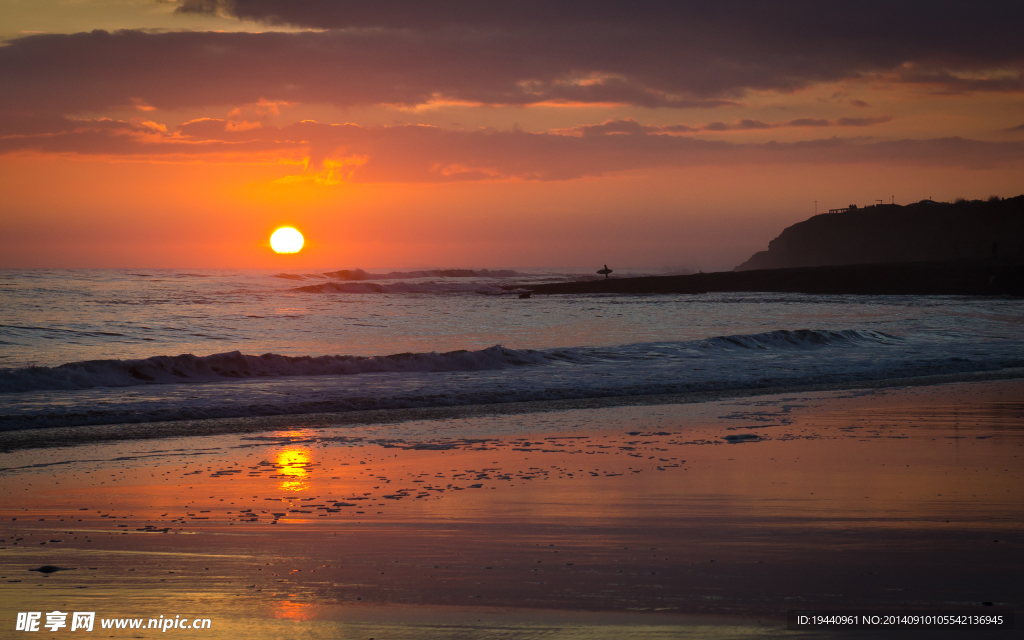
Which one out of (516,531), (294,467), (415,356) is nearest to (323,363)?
(415,356)

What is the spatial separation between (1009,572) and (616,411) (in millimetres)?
7231

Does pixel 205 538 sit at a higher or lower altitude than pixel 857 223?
lower

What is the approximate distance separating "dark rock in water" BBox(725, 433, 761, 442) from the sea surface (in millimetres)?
4372

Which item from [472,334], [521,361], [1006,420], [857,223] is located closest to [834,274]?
[472,334]

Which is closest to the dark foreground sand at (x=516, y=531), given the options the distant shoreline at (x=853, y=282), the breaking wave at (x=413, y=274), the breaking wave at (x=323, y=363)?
the breaking wave at (x=323, y=363)

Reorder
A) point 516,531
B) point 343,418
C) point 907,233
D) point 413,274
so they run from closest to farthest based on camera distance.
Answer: point 516,531 → point 343,418 → point 907,233 → point 413,274

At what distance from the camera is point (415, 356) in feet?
57.5

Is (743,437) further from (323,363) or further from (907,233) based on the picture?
(907,233)

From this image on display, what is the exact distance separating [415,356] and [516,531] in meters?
12.4

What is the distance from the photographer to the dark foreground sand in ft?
13.2

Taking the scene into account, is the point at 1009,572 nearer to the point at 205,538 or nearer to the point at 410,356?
the point at 205,538

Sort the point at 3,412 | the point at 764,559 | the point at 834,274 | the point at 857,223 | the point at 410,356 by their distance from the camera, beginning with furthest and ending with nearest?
the point at 857,223 < the point at 834,274 < the point at 410,356 < the point at 3,412 < the point at 764,559

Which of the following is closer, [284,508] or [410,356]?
[284,508]

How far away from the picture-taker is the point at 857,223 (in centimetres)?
13300
